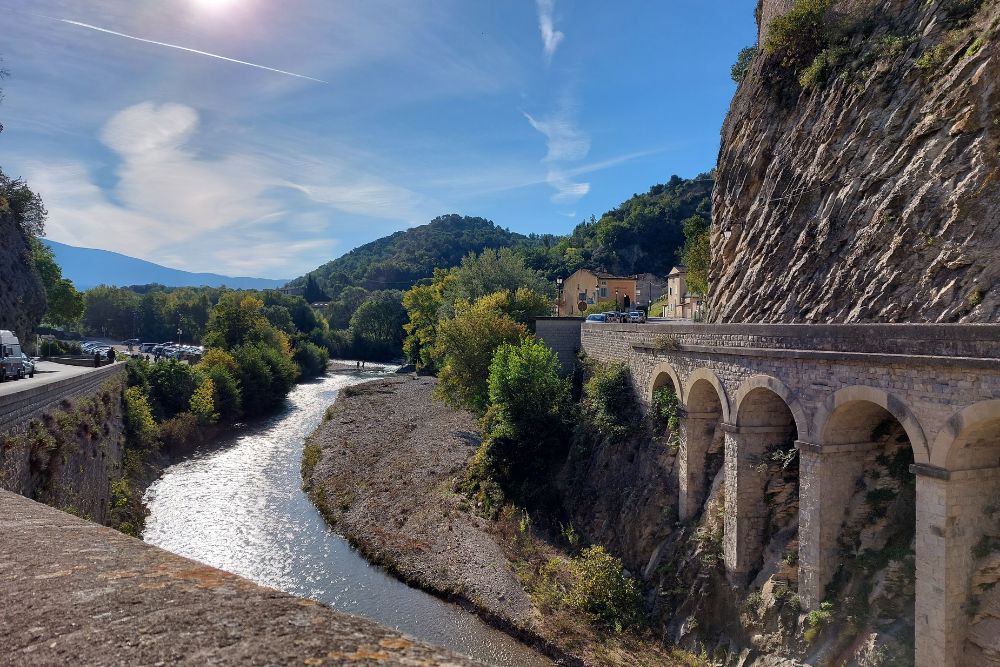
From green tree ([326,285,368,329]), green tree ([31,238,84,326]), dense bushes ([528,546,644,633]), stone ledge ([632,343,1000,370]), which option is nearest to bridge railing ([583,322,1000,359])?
stone ledge ([632,343,1000,370])

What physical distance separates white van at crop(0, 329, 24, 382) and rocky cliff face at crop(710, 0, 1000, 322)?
26606 mm

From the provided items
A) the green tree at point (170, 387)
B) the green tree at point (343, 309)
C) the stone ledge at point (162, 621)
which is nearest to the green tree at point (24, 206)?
the green tree at point (170, 387)

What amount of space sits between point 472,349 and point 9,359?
20326mm

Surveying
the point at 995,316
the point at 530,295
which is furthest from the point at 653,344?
the point at 530,295

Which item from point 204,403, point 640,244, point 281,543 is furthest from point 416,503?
point 640,244

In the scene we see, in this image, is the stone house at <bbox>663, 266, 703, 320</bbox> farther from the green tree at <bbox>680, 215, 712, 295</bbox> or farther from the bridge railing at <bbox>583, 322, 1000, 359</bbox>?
the bridge railing at <bbox>583, 322, 1000, 359</bbox>

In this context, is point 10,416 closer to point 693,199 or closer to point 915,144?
point 915,144

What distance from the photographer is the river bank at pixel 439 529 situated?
1458 centimetres

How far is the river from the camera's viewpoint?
51.1 ft

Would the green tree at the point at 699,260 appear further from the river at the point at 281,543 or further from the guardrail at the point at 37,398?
the guardrail at the point at 37,398

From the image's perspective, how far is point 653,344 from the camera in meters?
18.8

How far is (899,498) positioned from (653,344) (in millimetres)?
8881

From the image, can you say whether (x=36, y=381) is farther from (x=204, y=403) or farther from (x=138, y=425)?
(x=204, y=403)

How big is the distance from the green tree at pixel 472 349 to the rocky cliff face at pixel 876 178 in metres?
13.6
